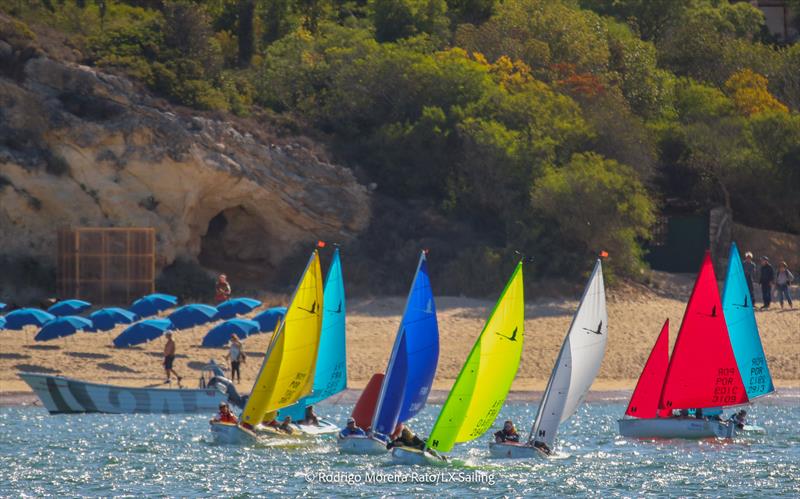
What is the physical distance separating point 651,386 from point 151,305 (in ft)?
47.8

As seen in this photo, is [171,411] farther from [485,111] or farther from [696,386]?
[485,111]

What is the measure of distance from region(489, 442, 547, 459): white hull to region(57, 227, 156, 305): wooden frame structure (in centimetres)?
1900

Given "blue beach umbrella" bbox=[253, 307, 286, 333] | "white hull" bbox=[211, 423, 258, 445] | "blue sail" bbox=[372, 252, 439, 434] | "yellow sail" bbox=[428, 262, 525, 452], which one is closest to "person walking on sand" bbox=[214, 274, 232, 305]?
"blue beach umbrella" bbox=[253, 307, 286, 333]

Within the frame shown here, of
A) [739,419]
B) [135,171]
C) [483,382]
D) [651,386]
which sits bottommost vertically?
[739,419]

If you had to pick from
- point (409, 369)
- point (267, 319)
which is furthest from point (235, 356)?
point (409, 369)

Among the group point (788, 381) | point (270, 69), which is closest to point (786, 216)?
point (788, 381)

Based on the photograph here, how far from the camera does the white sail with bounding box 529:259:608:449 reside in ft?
86.2

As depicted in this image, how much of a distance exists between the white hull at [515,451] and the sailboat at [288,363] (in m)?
4.41

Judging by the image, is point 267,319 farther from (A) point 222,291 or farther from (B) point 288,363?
(B) point 288,363

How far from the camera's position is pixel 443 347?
39594mm

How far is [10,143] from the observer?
44.2 m

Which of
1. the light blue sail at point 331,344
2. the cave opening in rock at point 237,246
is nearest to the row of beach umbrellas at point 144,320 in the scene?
the cave opening in rock at point 237,246

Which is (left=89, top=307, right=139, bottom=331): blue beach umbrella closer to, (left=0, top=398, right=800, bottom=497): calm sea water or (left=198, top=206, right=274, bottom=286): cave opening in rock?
(left=0, top=398, right=800, bottom=497): calm sea water

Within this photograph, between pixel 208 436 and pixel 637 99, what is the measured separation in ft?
91.2
